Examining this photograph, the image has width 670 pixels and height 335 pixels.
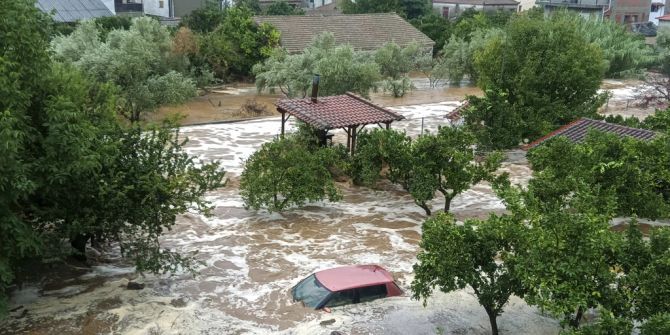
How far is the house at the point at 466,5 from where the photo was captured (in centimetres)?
8031

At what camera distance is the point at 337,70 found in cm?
3503

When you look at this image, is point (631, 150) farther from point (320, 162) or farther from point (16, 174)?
point (16, 174)

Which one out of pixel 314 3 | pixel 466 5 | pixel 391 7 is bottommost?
pixel 391 7

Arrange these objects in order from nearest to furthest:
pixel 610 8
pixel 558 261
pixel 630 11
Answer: pixel 558 261 → pixel 610 8 → pixel 630 11

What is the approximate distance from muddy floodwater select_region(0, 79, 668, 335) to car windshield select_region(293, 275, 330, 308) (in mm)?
225

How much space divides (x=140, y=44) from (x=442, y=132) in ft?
60.3

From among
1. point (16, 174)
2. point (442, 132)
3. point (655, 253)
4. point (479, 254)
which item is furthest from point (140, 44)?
point (655, 253)

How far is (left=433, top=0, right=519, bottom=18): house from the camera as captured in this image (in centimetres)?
8031

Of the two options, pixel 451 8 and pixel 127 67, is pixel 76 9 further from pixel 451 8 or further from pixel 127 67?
pixel 451 8

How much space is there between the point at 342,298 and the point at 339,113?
35.4 feet

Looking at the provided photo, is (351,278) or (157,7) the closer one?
(351,278)

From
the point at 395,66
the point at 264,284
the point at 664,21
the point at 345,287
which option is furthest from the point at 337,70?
the point at 664,21

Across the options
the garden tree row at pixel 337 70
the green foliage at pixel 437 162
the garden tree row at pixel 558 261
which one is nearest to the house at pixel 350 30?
the garden tree row at pixel 337 70

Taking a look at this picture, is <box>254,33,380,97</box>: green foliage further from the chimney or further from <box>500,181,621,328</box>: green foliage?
<box>500,181,621,328</box>: green foliage
